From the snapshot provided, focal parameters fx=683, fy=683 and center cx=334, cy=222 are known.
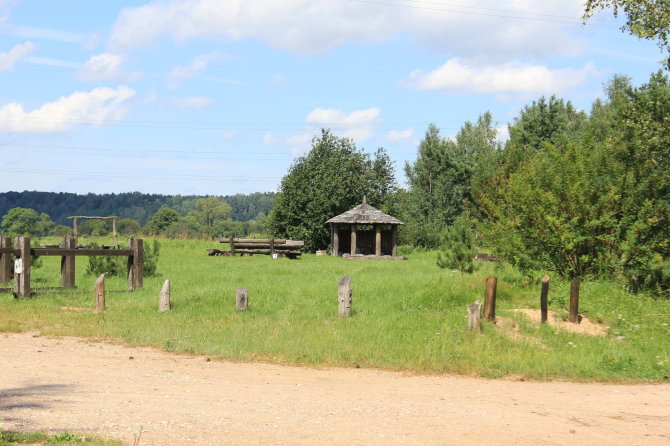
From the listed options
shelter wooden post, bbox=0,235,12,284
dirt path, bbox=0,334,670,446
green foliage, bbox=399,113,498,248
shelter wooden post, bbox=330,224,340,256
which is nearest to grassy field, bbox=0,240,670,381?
dirt path, bbox=0,334,670,446

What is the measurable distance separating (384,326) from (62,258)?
11654mm

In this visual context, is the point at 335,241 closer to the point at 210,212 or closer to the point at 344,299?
the point at 344,299

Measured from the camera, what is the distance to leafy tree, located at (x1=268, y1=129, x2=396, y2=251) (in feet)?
163

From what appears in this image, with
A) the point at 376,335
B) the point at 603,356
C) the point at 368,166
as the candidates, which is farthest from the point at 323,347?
the point at 368,166

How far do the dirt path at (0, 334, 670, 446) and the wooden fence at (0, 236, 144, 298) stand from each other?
769 centimetres

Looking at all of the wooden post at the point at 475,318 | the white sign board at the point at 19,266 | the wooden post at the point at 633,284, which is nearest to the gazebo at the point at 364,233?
the wooden post at the point at 633,284

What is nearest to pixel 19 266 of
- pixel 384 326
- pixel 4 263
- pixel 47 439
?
pixel 4 263

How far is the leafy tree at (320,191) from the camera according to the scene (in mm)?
49688

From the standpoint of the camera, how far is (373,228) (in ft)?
155

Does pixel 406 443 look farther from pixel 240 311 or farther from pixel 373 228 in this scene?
pixel 373 228

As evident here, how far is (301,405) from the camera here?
7.67m

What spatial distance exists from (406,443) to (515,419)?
1.66m

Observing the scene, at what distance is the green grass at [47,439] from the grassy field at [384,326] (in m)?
5.63

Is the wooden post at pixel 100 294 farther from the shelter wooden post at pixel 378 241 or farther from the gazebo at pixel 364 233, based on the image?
the shelter wooden post at pixel 378 241
